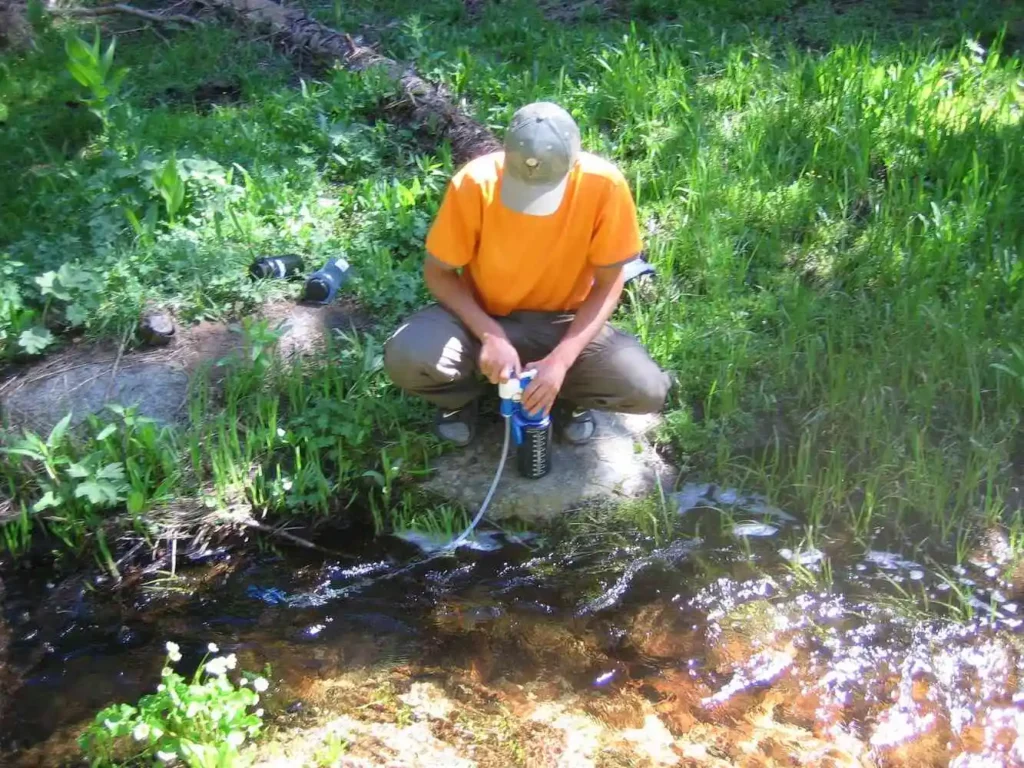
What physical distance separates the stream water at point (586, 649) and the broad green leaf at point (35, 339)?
2.94 feet

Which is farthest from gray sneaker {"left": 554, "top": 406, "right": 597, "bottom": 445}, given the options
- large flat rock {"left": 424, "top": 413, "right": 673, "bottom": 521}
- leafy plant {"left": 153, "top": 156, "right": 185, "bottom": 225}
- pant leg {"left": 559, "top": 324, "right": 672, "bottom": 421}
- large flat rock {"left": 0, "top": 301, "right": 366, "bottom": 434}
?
leafy plant {"left": 153, "top": 156, "right": 185, "bottom": 225}

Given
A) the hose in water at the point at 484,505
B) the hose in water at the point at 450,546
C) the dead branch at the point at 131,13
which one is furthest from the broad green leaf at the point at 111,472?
the dead branch at the point at 131,13

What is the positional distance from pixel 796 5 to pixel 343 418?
14.7 ft

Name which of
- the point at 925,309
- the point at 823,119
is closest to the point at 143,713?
the point at 925,309

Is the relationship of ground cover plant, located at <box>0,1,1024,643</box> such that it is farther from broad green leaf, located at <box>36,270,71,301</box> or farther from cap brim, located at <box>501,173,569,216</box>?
cap brim, located at <box>501,173,569,216</box>

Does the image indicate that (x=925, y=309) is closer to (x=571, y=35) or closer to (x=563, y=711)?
(x=563, y=711)

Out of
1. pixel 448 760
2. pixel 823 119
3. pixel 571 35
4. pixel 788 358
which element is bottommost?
pixel 448 760

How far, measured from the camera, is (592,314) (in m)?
3.19

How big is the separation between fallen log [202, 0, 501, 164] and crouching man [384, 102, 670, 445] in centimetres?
159

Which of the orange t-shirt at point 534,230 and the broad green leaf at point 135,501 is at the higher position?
the orange t-shirt at point 534,230

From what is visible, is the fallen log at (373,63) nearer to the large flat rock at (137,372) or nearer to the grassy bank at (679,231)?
the grassy bank at (679,231)

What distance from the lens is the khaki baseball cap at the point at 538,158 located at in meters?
2.89

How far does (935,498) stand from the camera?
128 inches

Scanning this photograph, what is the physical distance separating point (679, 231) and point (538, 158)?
1478mm
